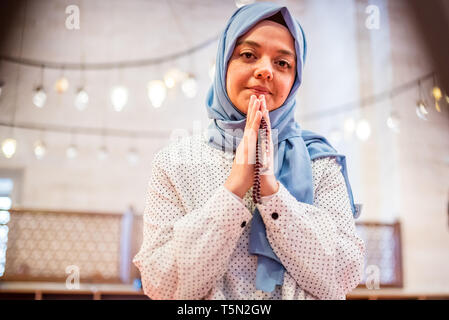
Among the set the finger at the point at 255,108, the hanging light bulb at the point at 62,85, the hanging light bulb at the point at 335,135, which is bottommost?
the finger at the point at 255,108

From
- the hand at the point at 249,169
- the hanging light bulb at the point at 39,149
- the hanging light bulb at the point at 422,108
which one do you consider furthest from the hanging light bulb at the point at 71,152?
the hand at the point at 249,169

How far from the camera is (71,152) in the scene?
18.7ft

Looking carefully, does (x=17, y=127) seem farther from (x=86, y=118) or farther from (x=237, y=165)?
(x=237, y=165)

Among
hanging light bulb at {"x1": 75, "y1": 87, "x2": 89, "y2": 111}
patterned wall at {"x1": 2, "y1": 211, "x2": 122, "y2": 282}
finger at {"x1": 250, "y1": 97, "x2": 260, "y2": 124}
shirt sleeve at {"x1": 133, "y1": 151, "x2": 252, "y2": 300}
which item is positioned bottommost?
patterned wall at {"x1": 2, "y1": 211, "x2": 122, "y2": 282}

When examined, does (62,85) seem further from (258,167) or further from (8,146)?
(258,167)

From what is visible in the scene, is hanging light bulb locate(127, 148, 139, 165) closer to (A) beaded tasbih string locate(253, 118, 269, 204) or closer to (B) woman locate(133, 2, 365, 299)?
(B) woman locate(133, 2, 365, 299)

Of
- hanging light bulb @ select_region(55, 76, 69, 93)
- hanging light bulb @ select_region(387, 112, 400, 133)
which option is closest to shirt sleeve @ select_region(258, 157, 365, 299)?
hanging light bulb @ select_region(387, 112, 400, 133)

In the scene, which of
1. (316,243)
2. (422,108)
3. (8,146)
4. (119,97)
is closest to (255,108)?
(316,243)

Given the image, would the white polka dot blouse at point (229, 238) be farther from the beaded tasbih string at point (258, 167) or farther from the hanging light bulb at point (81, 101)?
the hanging light bulb at point (81, 101)

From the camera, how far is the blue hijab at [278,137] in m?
0.85

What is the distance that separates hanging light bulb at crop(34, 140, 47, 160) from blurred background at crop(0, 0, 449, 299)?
23 mm

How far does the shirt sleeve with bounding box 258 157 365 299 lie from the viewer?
32.0 inches

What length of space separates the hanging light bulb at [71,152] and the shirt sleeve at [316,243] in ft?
17.0

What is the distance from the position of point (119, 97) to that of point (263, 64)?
458 cm
